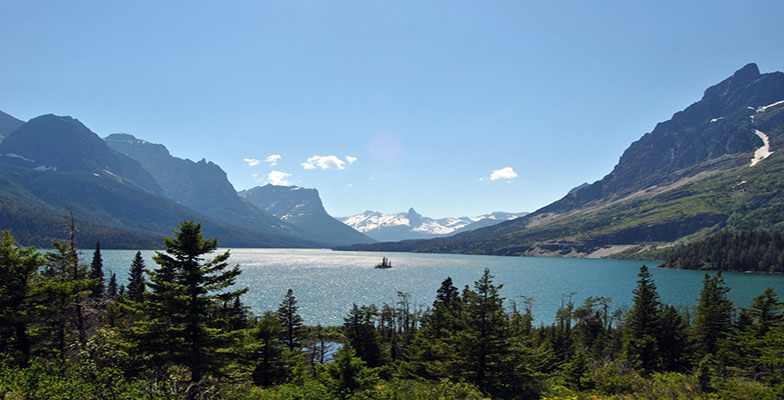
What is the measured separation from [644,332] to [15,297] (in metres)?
68.0

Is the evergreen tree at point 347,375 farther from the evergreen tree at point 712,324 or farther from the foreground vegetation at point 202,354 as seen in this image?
the evergreen tree at point 712,324

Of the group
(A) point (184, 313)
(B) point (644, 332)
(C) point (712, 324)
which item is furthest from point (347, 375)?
(C) point (712, 324)

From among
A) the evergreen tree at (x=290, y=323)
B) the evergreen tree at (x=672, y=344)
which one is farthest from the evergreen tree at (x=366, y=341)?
the evergreen tree at (x=672, y=344)

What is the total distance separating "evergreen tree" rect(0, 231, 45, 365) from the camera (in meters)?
22.5

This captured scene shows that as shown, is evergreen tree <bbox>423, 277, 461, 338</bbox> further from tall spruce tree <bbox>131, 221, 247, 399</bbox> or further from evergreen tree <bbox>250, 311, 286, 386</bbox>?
tall spruce tree <bbox>131, 221, 247, 399</bbox>

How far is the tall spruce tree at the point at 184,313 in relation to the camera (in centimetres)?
1930

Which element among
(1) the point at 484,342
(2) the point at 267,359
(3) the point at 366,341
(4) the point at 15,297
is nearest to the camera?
(4) the point at 15,297

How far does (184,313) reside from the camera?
1973cm

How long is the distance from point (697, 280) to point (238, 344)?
206 metres

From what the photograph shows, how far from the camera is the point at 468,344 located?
31250 millimetres

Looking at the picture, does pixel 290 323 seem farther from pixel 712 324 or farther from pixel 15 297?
pixel 712 324

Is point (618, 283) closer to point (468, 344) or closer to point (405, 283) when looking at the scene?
point (405, 283)

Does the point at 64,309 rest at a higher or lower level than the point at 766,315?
higher

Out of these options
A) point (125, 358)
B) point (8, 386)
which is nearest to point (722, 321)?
point (125, 358)
